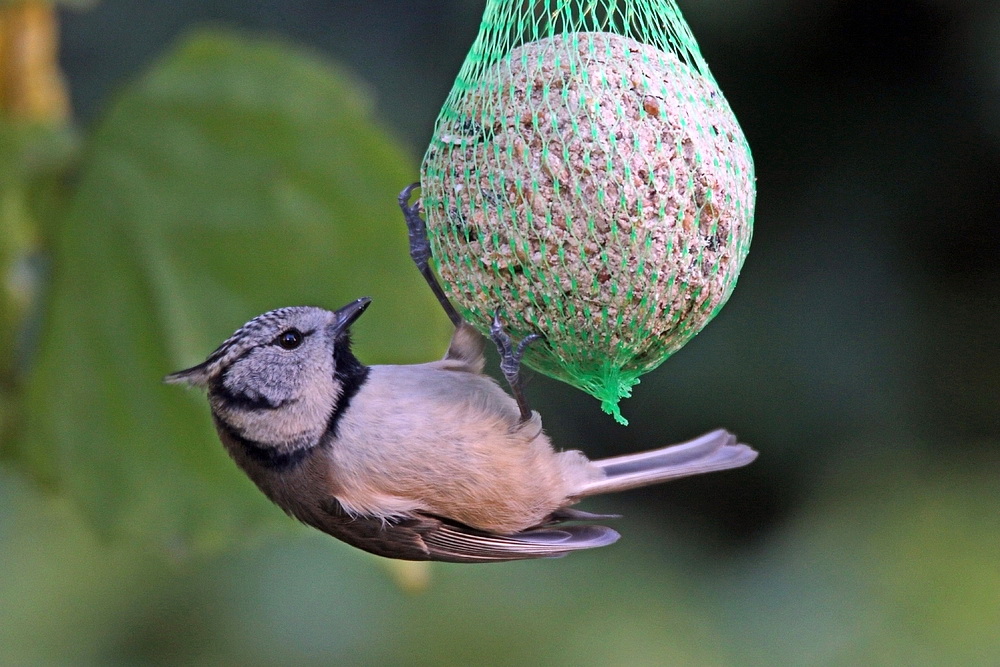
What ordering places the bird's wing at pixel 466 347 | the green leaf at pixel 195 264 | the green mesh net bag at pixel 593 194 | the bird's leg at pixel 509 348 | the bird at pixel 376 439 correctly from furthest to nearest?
the green leaf at pixel 195 264 < the bird's wing at pixel 466 347 < the bird at pixel 376 439 < the bird's leg at pixel 509 348 < the green mesh net bag at pixel 593 194

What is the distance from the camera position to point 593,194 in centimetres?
220

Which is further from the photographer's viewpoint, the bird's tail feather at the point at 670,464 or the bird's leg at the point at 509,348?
the bird's tail feather at the point at 670,464

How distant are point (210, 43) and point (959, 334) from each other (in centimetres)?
325

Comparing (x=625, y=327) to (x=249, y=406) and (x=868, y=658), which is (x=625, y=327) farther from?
(x=868, y=658)

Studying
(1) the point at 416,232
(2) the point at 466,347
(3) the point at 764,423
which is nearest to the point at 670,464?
(2) the point at 466,347

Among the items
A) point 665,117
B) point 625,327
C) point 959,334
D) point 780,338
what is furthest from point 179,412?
point 959,334

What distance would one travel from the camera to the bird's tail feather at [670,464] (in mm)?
2873

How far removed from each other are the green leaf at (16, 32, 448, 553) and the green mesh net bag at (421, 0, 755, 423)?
0.76 meters

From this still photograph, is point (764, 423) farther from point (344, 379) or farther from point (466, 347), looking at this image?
point (344, 379)

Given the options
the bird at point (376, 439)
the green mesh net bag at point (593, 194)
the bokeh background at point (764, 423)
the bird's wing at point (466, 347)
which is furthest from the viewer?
the bokeh background at point (764, 423)

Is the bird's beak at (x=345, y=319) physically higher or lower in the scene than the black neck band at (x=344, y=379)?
higher

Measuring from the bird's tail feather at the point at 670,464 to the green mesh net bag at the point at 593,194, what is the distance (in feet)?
1.83

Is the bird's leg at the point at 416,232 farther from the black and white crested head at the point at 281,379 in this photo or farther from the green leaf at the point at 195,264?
the green leaf at the point at 195,264

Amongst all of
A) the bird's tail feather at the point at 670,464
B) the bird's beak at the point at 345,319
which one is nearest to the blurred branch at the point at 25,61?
the bird's beak at the point at 345,319
